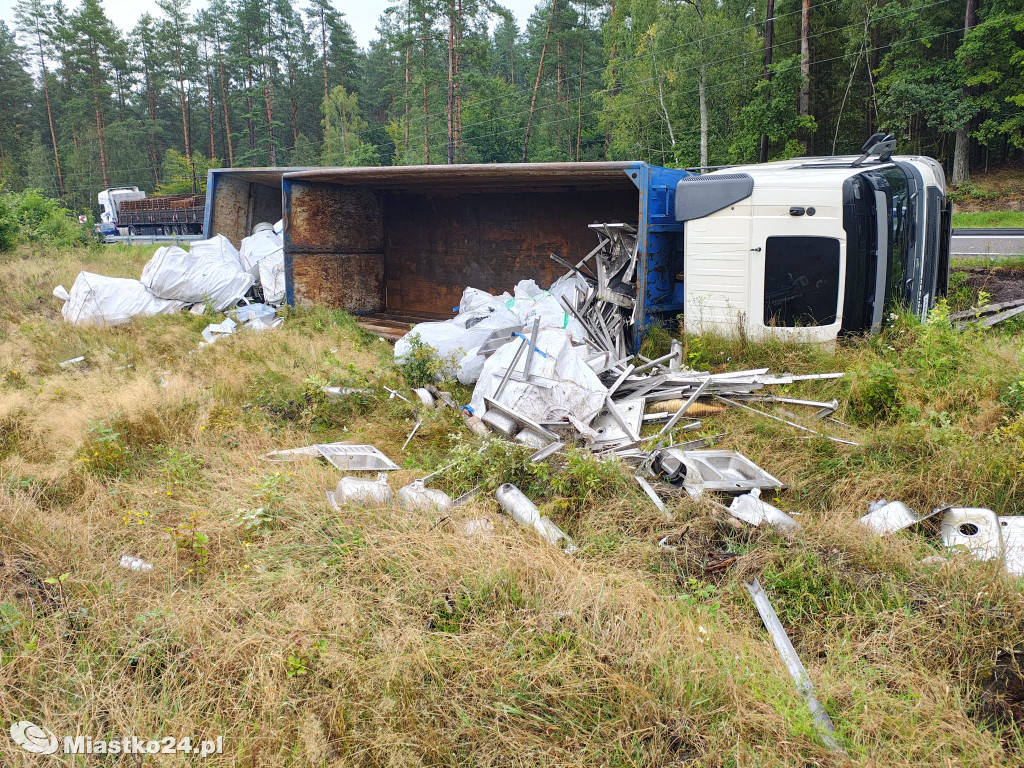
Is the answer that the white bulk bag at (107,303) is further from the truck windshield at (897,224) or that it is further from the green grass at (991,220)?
the green grass at (991,220)

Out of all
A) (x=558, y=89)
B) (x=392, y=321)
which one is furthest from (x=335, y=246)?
(x=558, y=89)

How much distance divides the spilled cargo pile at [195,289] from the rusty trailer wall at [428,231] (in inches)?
29.6

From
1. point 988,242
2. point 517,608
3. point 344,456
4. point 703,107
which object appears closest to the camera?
point 517,608

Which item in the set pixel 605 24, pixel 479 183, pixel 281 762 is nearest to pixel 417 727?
pixel 281 762

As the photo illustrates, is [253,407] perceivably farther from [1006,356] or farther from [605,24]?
[605,24]

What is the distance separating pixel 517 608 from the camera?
10.5 ft

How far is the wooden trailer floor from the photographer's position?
9328mm

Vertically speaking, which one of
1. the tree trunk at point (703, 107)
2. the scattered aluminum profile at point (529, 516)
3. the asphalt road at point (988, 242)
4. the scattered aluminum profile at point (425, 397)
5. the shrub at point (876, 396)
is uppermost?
the tree trunk at point (703, 107)

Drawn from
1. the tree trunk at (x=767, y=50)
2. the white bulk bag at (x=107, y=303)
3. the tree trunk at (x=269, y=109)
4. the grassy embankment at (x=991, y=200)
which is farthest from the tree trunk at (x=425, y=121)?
the white bulk bag at (x=107, y=303)

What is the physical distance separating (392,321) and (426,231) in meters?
1.91

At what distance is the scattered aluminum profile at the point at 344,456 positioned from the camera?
502 cm

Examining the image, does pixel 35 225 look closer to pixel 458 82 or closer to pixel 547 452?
pixel 547 452

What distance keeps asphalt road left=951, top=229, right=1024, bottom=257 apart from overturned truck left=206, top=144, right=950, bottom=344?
25.1 ft

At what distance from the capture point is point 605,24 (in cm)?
3669
